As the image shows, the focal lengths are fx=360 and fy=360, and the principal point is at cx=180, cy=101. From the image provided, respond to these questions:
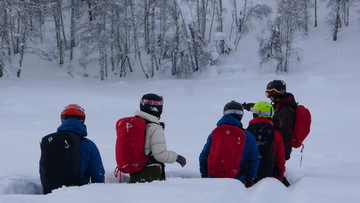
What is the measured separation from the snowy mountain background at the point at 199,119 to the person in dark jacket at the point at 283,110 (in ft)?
2.20

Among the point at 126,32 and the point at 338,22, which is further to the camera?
the point at 338,22

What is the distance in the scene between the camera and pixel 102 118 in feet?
45.6

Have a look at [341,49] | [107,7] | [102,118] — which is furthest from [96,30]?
[341,49]

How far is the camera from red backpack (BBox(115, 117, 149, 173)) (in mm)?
3729

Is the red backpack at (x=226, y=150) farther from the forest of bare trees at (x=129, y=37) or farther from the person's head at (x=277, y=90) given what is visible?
the forest of bare trees at (x=129, y=37)

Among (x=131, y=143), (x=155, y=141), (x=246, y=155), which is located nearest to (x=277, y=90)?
(x=246, y=155)

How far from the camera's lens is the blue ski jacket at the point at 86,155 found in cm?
363

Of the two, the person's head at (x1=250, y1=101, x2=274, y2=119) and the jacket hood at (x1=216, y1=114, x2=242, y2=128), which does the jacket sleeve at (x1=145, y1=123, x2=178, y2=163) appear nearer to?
the jacket hood at (x1=216, y1=114, x2=242, y2=128)

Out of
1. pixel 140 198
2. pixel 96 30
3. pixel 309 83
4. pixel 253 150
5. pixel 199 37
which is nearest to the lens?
pixel 140 198

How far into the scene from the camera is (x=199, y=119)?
46.0ft

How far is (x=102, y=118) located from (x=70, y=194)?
38.3ft

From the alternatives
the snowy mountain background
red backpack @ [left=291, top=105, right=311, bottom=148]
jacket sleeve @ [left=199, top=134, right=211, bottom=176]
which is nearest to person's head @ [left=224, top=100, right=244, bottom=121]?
jacket sleeve @ [left=199, top=134, right=211, bottom=176]

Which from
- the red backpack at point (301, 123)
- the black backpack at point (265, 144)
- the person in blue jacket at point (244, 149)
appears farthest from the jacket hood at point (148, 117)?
the red backpack at point (301, 123)

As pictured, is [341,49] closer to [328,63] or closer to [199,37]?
[328,63]
